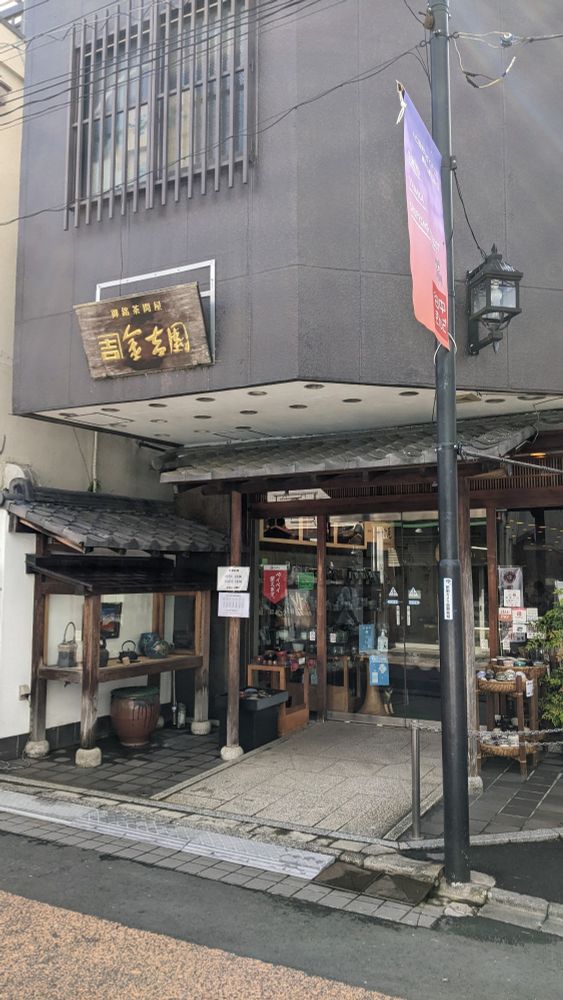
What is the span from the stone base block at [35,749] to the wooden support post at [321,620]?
413 centimetres

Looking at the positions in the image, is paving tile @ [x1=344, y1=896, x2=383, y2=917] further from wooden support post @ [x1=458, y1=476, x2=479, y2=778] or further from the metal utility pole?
wooden support post @ [x1=458, y1=476, x2=479, y2=778]

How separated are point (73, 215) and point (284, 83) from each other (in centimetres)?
322

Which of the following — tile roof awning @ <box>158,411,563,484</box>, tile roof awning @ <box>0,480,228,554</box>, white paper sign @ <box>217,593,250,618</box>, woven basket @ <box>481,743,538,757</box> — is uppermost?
tile roof awning @ <box>158,411,563,484</box>

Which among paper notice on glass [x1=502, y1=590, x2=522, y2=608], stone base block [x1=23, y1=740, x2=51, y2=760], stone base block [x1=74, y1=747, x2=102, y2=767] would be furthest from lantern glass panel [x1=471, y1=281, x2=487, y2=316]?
stone base block [x1=23, y1=740, x2=51, y2=760]

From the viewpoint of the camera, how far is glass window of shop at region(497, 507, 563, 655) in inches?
405

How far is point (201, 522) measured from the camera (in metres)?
12.7

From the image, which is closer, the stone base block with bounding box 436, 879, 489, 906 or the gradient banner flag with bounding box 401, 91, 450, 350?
the gradient banner flag with bounding box 401, 91, 450, 350

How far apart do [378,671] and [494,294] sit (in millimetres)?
6110

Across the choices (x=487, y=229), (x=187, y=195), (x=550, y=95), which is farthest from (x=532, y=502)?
(x=187, y=195)

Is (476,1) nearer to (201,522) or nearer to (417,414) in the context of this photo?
(417,414)

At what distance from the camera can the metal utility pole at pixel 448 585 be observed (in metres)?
5.87

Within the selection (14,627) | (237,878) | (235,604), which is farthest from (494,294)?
(14,627)

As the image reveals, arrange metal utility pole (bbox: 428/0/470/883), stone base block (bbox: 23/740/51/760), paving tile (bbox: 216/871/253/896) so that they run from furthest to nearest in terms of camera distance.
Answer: stone base block (bbox: 23/740/51/760) → paving tile (bbox: 216/871/253/896) → metal utility pole (bbox: 428/0/470/883)

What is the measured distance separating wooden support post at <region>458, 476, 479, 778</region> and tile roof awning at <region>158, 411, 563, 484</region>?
2.68 ft
